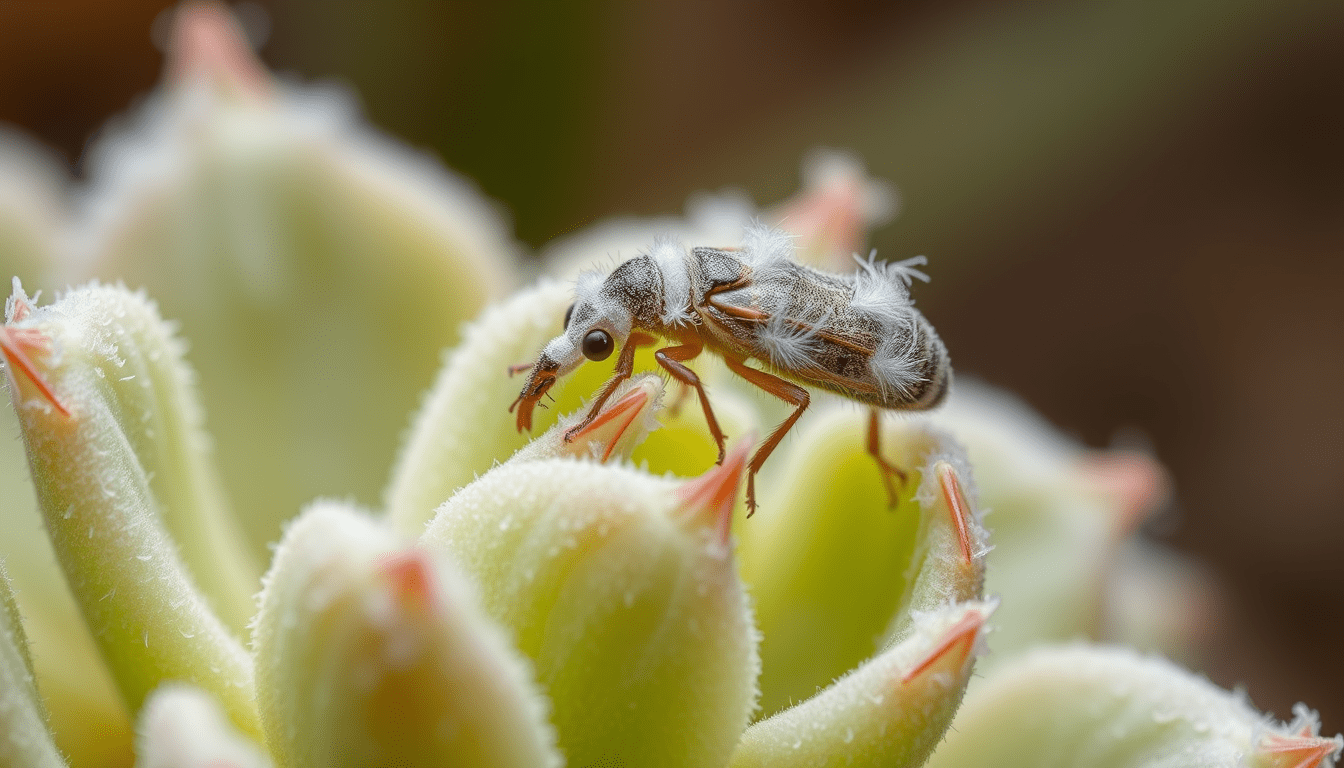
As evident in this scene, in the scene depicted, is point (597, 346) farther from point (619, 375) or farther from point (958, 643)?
point (958, 643)

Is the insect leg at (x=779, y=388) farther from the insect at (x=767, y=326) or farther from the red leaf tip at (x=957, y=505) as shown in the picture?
the red leaf tip at (x=957, y=505)

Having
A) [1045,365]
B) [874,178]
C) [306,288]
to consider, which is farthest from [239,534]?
[1045,365]

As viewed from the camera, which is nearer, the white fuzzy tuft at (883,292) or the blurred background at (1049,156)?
the white fuzzy tuft at (883,292)

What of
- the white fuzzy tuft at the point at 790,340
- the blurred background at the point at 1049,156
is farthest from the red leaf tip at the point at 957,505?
the blurred background at the point at 1049,156

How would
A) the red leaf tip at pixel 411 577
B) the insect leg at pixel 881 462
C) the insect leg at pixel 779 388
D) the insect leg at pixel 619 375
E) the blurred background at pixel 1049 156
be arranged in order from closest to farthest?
the red leaf tip at pixel 411 577 < the insect leg at pixel 619 375 < the insect leg at pixel 881 462 < the insect leg at pixel 779 388 < the blurred background at pixel 1049 156

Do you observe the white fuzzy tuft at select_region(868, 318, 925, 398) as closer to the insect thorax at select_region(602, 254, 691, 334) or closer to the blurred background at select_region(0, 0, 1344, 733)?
the insect thorax at select_region(602, 254, 691, 334)

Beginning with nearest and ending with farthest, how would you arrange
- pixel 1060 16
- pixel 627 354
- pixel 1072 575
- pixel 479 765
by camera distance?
pixel 479 765 → pixel 627 354 → pixel 1072 575 → pixel 1060 16

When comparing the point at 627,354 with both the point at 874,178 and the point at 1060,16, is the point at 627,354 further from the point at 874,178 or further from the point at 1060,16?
the point at 1060,16
